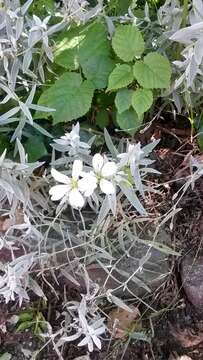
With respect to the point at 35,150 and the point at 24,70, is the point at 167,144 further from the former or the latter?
the point at 24,70

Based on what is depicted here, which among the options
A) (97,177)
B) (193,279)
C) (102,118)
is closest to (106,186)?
(97,177)

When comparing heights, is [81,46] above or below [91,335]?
above

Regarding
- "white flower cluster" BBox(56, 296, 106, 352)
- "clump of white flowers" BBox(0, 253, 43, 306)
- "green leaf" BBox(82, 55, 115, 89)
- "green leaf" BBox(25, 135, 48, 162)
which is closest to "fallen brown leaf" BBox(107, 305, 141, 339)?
"white flower cluster" BBox(56, 296, 106, 352)

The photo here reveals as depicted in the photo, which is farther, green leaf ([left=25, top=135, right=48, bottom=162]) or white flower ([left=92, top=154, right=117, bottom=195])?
green leaf ([left=25, top=135, right=48, bottom=162])

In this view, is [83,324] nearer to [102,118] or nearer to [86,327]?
[86,327]

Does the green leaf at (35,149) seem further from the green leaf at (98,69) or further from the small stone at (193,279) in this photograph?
the small stone at (193,279)

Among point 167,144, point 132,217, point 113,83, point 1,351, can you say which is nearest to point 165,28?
point 113,83

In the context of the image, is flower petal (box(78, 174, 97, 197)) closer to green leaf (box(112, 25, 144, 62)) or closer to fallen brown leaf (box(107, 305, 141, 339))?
green leaf (box(112, 25, 144, 62))
